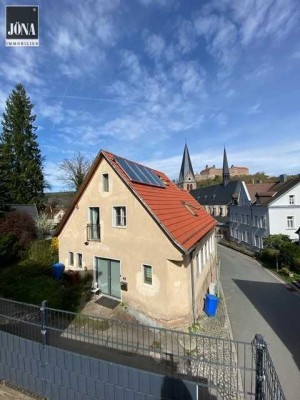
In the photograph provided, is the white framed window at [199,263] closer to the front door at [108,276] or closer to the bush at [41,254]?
the front door at [108,276]

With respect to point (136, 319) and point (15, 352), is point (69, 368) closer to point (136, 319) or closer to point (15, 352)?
point (15, 352)

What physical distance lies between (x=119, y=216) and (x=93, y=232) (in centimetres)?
202

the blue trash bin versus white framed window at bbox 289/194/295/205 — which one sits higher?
white framed window at bbox 289/194/295/205

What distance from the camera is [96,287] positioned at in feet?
49.1

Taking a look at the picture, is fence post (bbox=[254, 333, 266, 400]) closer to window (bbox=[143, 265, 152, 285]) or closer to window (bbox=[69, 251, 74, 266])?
window (bbox=[143, 265, 152, 285])

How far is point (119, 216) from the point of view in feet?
45.9

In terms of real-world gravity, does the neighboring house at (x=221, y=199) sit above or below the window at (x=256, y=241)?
above

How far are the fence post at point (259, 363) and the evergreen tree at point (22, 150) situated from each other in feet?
134

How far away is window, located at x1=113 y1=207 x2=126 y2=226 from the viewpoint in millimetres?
13735

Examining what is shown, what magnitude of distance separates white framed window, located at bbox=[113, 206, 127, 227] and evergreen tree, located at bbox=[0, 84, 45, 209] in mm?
31064

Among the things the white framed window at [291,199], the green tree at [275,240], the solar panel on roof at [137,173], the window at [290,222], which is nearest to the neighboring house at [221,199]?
the window at [290,222]

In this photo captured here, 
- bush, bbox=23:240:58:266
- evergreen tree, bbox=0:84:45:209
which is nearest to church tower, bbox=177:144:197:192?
evergreen tree, bbox=0:84:45:209

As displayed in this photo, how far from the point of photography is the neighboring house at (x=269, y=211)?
31891mm

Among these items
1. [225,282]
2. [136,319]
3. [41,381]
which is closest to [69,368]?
[41,381]
